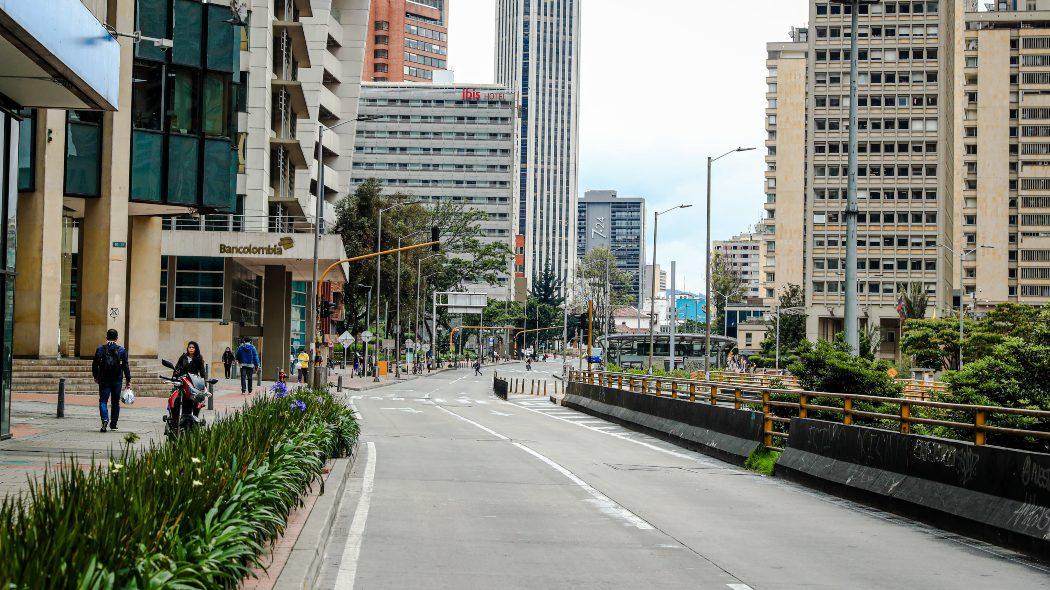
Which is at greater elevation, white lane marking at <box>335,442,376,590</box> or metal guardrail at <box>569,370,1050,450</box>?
metal guardrail at <box>569,370,1050,450</box>

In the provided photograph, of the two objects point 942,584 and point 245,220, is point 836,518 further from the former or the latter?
point 245,220

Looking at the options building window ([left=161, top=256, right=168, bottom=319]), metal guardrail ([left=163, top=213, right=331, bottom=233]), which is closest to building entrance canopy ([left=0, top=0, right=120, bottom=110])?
metal guardrail ([left=163, top=213, right=331, bottom=233])

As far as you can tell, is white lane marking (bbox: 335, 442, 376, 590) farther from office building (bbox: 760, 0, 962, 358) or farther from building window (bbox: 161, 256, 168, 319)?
office building (bbox: 760, 0, 962, 358)

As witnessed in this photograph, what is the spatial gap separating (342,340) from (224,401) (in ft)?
74.1

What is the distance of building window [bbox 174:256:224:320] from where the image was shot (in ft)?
182

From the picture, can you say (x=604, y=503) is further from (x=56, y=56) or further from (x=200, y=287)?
(x=200, y=287)

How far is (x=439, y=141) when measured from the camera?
183250 mm

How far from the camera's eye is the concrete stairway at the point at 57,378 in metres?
33.6

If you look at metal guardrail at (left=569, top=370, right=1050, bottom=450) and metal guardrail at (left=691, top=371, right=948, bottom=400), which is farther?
metal guardrail at (left=691, top=371, right=948, bottom=400)

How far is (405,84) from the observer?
180 m

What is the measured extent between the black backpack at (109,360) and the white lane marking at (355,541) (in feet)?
21.7

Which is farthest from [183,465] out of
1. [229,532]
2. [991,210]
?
[991,210]

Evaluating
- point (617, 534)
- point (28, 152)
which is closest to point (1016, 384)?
point (617, 534)

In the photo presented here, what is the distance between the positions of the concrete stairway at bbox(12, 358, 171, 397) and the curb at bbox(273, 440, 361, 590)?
73.4 feet
